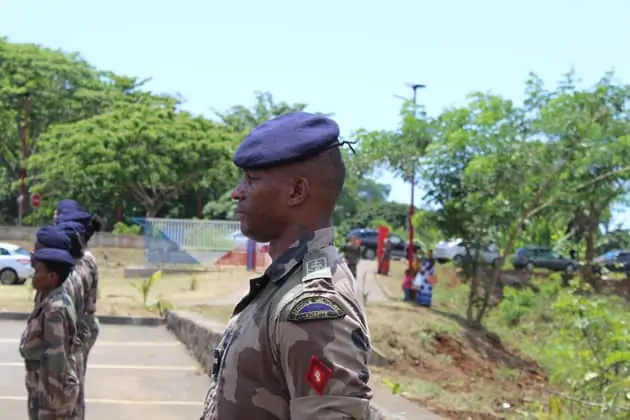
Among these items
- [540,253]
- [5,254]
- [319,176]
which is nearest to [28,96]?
[5,254]

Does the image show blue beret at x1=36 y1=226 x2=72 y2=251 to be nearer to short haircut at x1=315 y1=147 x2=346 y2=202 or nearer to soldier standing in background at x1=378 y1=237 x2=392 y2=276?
short haircut at x1=315 y1=147 x2=346 y2=202

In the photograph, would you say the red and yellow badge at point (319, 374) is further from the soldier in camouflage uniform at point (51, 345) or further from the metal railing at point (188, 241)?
the metal railing at point (188, 241)

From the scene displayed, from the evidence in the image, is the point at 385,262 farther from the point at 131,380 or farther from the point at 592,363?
the point at 131,380

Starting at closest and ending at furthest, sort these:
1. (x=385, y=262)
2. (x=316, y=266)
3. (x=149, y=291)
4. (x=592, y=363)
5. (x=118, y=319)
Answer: (x=316, y=266), (x=592, y=363), (x=118, y=319), (x=149, y=291), (x=385, y=262)

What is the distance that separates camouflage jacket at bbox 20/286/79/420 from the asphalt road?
3.56 meters

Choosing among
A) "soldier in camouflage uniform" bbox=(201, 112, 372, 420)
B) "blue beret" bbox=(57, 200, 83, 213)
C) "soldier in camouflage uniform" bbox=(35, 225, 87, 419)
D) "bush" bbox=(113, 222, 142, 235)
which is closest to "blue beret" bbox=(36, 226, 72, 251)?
"soldier in camouflage uniform" bbox=(35, 225, 87, 419)

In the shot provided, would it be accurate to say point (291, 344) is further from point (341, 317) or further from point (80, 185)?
point (80, 185)

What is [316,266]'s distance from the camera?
7.41ft

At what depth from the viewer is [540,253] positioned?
4169cm

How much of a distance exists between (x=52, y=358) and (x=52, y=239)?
97 cm

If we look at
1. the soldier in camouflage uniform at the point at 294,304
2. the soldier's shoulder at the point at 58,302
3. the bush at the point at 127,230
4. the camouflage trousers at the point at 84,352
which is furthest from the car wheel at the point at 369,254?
the soldier in camouflage uniform at the point at 294,304

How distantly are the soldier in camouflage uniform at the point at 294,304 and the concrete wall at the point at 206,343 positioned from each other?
390 cm

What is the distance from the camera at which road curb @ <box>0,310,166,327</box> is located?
15977mm

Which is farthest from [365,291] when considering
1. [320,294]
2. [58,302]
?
[320,294]
